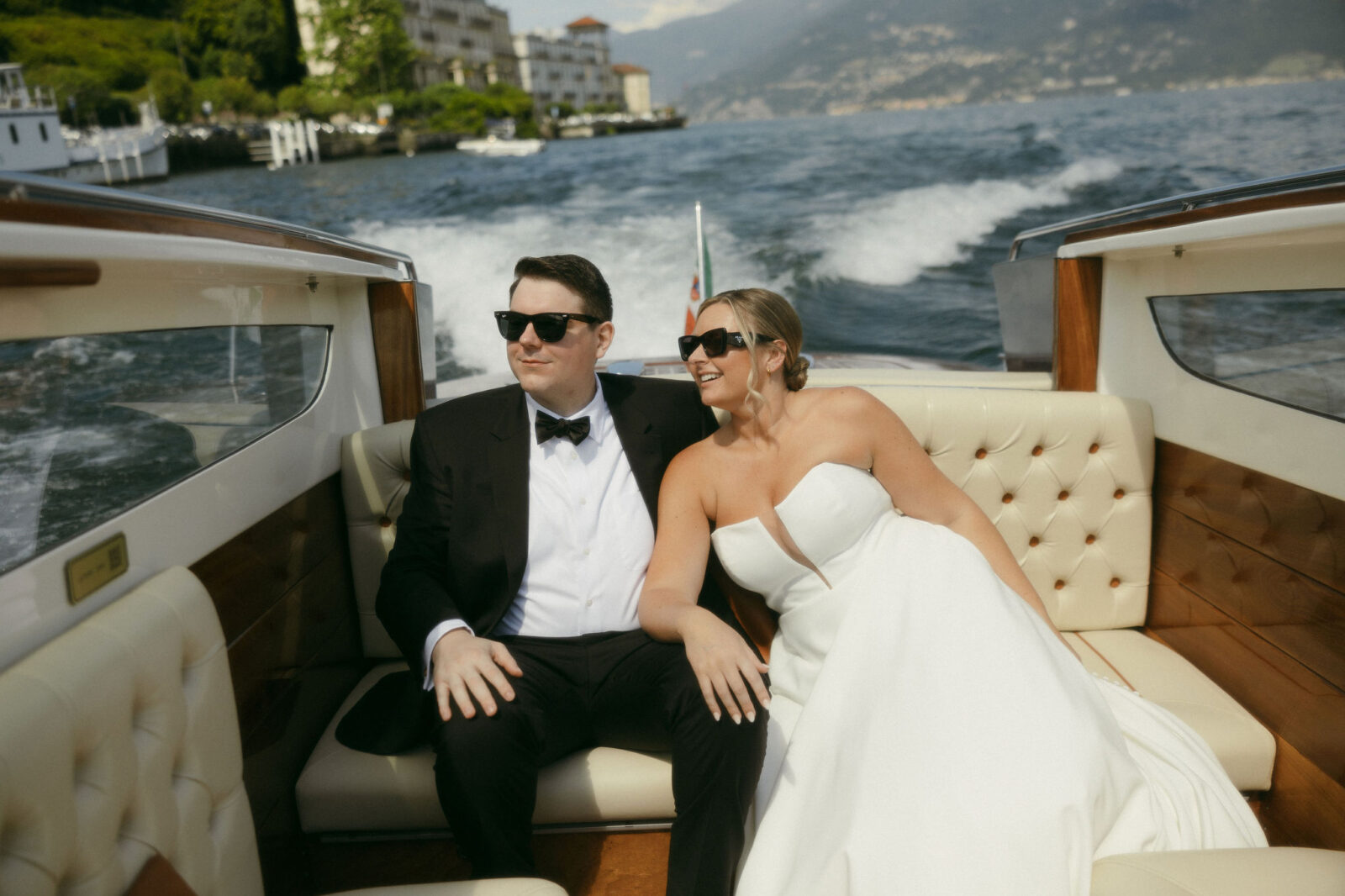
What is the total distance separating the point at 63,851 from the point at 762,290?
58.3 inches

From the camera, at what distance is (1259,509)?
68.9 inches

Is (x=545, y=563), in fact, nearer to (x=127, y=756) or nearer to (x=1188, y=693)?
(x=127, y=756)

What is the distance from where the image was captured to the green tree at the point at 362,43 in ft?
145

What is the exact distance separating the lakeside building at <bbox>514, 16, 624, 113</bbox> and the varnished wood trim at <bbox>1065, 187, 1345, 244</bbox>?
69.7 meters

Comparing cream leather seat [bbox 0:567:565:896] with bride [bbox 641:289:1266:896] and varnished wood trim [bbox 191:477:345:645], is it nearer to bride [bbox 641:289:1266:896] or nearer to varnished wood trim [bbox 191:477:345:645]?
varnished wood trim [bbox 191:477:345:645]

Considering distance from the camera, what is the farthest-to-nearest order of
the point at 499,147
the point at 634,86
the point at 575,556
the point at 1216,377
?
the point at 634,86 < the point at 499,147 < the point at 1216,377 < the point at 575,556

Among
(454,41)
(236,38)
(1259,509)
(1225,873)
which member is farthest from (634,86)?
(1225,873)

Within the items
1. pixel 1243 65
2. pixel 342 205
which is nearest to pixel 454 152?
pixel 342 205

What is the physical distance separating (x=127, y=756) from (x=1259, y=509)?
212 cm

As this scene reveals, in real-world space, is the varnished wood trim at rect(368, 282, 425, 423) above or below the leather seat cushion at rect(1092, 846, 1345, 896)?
above

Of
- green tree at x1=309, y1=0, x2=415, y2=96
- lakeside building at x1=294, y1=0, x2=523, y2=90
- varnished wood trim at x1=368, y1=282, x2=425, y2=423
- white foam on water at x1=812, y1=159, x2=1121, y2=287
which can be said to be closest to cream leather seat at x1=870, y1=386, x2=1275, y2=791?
varnished wood trim at x1=368, y1=282, x2=425, y2=423

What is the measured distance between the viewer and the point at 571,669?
1.62 meters

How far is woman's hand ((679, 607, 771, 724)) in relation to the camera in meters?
1.38

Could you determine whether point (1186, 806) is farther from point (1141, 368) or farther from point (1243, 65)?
point (1243, 65)
